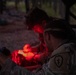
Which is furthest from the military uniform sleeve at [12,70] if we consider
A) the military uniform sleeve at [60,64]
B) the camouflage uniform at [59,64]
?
the military uniform sleeve at [60,64]

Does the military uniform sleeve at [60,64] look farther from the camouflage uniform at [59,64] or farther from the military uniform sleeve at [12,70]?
the military uniform sleeve at [12,70]

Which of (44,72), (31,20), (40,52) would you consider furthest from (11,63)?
(40,52)

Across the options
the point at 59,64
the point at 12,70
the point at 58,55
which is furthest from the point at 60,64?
the point at 12,70

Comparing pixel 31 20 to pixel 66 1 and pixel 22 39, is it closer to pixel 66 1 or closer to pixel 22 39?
pixel 66 1

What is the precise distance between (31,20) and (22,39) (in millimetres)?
6728

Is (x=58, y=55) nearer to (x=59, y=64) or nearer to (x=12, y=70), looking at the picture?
(x=59, y=64)

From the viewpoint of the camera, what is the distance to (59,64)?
3.72m

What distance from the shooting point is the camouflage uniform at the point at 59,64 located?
374cm

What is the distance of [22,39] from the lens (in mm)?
12195

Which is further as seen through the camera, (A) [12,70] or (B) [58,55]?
(A) [12,70]

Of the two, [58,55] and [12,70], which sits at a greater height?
[58,55]

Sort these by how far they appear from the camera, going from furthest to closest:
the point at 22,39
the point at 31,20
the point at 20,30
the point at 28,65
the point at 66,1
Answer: the point at 20,30, the point at 22,39, the point at 66,1, the point at 28,65, the point at 31,20

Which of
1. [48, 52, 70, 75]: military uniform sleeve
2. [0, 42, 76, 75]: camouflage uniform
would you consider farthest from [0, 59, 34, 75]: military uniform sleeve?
[48, 52, 70, 75]: military uniform sleeve

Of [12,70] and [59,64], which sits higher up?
[59,64]
